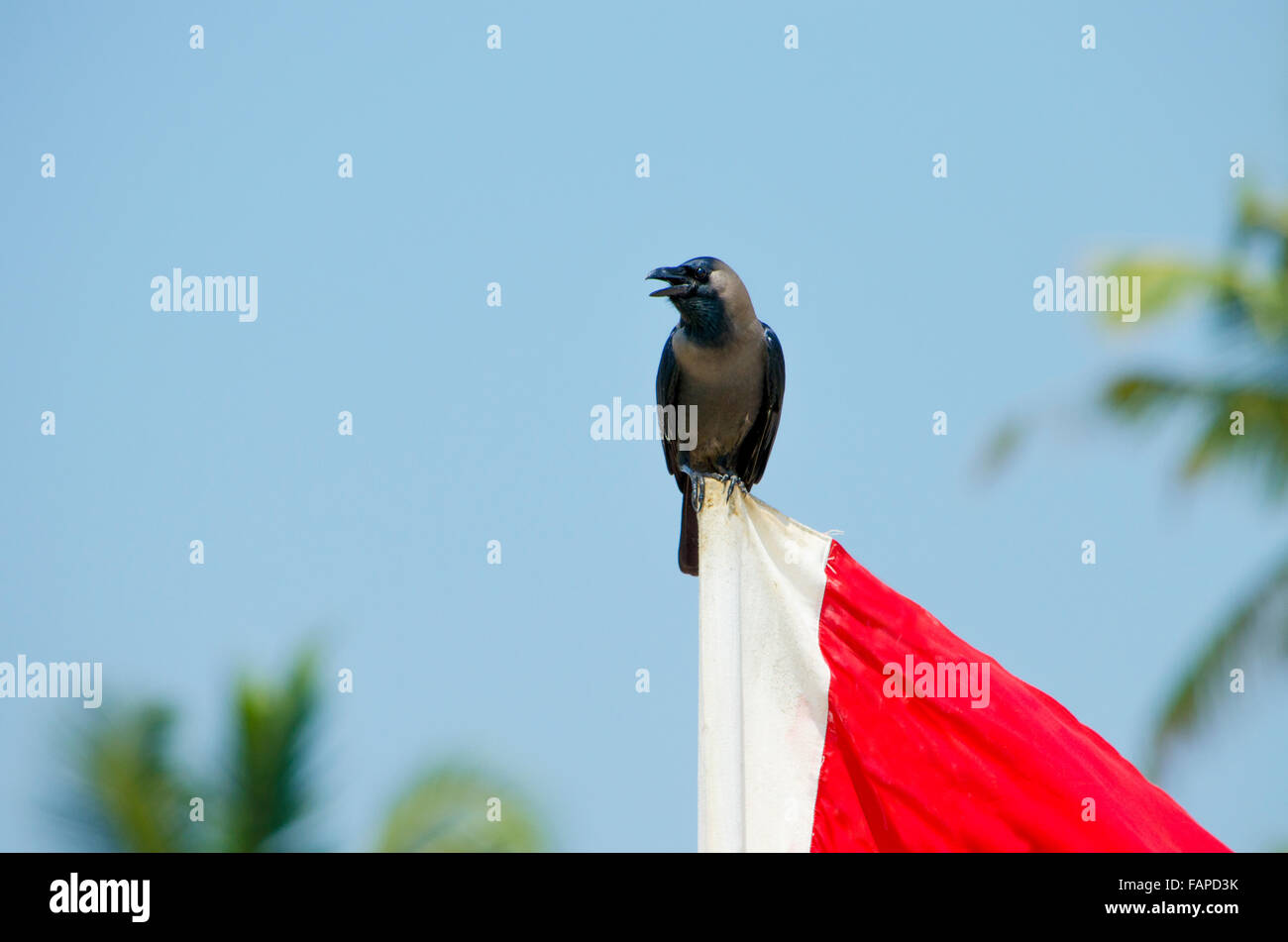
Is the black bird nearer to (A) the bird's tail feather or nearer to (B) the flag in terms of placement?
(A) the bird's tail feather

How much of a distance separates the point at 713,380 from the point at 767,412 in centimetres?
49

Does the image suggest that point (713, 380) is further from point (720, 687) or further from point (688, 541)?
point (720, 687)

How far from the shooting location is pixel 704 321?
708 cm

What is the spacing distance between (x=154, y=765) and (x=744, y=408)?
158 inches

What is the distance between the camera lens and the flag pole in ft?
13.0

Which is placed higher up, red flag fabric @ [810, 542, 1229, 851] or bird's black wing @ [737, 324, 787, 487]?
bird's black wing @ [737, 324, 787, 487]

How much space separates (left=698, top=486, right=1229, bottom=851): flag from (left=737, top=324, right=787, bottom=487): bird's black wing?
10.2ft

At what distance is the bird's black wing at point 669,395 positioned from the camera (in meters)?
7.39

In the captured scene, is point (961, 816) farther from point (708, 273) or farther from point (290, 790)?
point (290, 790)

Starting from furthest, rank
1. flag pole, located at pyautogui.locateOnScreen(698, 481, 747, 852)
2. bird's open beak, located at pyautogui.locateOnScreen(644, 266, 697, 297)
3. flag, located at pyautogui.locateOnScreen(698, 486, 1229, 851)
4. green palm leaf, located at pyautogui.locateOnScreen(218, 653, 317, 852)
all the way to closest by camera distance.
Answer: green palm leaf, located at pyautogui.locateOnScreen(218, 653, 317, 852)
bird's open beak, located at pyautogui.locateOnScreen(644, 266, 697, 297)
flag, located at pyautogui.locateOnScreen(698, 486, 1229, 851)
flag pole, located at pyautogui.locateOnScreen(698, 481, 747, 852)

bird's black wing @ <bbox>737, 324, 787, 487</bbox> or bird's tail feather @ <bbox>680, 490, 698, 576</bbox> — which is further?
bird's black wing @ <bbox>737, 324, 787, 487</bbox>

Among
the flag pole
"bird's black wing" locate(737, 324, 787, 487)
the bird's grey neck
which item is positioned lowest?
the flag pole

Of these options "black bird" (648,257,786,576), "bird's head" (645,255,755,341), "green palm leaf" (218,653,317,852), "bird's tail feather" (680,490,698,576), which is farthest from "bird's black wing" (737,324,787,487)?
"green palm leaf" (218,653,317,852)
